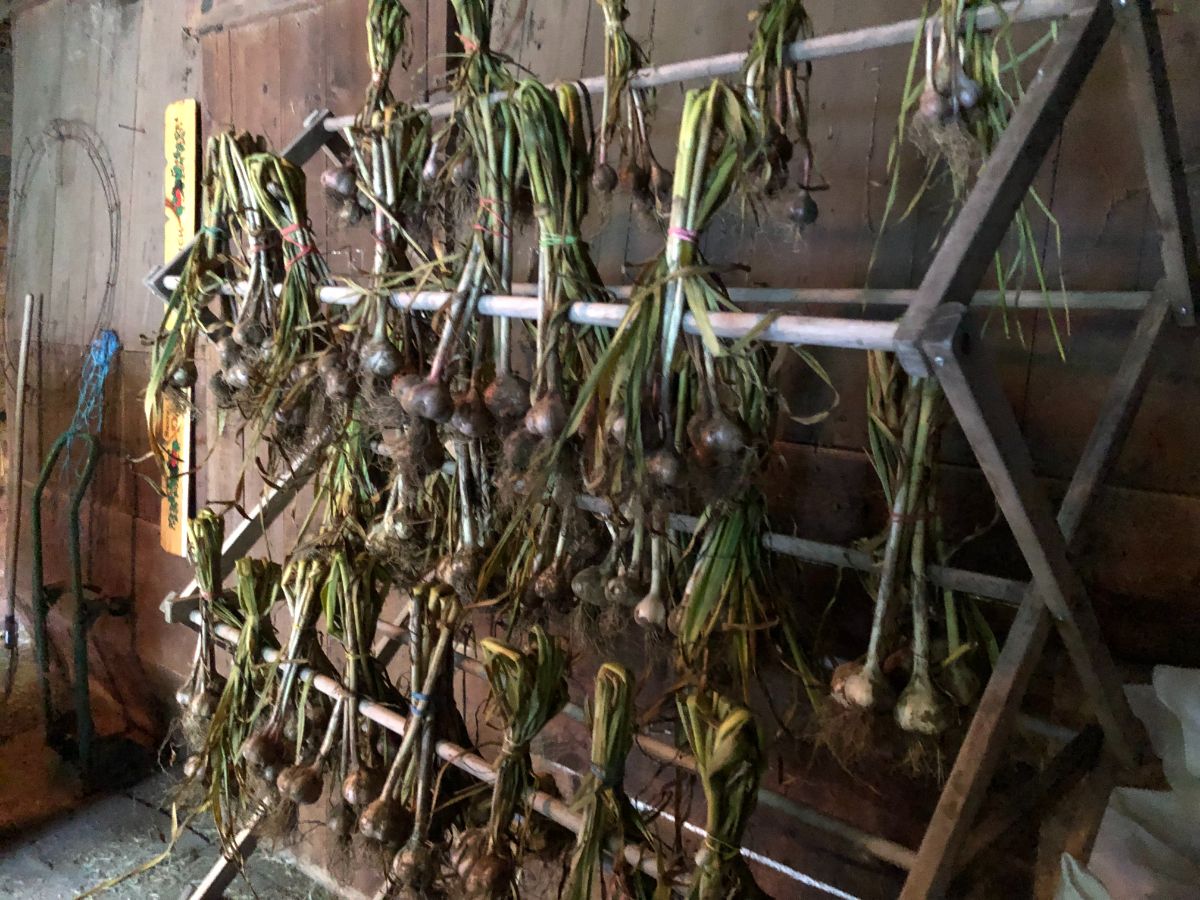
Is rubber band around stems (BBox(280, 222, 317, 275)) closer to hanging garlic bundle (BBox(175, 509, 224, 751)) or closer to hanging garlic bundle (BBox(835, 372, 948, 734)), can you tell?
hanging garlic bundle (BBox(175, 509, 224, 751))

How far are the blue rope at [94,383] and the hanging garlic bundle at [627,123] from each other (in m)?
2.00

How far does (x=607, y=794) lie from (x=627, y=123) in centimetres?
85

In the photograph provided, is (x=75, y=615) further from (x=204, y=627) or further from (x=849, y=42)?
(x=849, y=42)

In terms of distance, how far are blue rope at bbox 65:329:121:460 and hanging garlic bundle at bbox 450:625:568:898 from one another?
208cm

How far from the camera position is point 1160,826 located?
0.76 m

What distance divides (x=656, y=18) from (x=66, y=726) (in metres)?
2.65

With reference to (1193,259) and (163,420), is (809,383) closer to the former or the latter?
(1193,259)

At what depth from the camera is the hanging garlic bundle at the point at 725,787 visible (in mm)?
746

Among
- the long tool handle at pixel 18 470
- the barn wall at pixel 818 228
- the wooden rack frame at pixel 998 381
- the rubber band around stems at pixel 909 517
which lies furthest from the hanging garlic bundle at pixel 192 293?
the long tool handle at pixel 18 470

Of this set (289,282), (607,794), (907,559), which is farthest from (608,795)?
(289,282)

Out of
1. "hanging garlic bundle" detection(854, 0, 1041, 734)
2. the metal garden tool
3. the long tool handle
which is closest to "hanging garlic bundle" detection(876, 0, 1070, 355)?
"hanging garlic bundle" detection(854, 0, 1041, 734)

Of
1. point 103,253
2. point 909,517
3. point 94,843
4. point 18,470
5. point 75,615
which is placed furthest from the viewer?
point 18,470

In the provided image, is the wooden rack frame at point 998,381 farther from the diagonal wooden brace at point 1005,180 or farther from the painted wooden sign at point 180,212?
the painted wooden sign at point 180,212

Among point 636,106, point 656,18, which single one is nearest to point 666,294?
point 636,106
